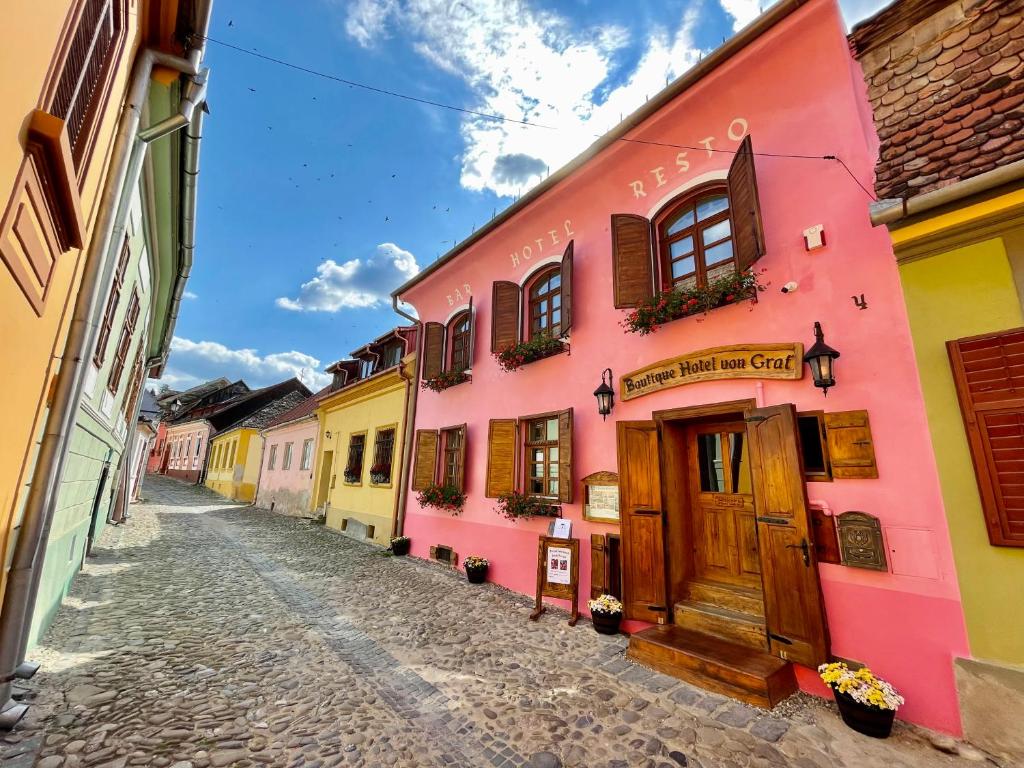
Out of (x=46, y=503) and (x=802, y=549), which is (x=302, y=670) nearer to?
(x=46, y=503)

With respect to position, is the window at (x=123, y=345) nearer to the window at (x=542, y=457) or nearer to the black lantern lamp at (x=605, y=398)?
the window at (x=542, y=457)

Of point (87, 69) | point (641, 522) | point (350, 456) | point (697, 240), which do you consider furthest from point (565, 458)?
point (350, 456)

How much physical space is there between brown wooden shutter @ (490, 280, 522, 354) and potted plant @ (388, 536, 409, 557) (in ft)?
15.8

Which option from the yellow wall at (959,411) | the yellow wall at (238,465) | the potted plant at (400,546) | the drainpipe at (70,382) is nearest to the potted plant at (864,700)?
the yellow wall at (959,411)

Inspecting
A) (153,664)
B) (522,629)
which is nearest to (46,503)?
(153,664)

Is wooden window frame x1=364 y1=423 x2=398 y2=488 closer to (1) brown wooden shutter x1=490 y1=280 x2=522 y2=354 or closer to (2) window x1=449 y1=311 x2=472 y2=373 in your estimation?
(2) window x1=449 y1=311 x2=472 y2=373

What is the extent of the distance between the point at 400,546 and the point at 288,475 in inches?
411

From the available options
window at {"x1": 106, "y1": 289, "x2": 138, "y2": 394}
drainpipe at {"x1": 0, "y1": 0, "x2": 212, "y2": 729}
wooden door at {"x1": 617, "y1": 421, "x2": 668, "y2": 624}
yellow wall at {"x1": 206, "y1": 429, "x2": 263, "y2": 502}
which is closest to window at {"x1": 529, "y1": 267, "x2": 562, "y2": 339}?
wooden door at {"x1": 617, "y1": 421, "x2": 668, "y2": 624}

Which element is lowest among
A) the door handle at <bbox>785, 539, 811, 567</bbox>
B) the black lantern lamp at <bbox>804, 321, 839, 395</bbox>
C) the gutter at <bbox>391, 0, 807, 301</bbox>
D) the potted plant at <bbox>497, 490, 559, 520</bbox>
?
the door handle at <bbox>785, 539, 811, 567</bbox>

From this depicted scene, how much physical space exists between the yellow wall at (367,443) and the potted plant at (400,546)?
80 centimetres

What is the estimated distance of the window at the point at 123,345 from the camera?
662cm

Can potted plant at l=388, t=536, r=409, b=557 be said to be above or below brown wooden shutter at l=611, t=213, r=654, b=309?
below

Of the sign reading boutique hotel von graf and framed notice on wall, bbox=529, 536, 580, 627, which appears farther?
framed notice on wall, bbox=529, 536, 580, 627

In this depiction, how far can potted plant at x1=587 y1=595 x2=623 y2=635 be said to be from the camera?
17.1 ft
